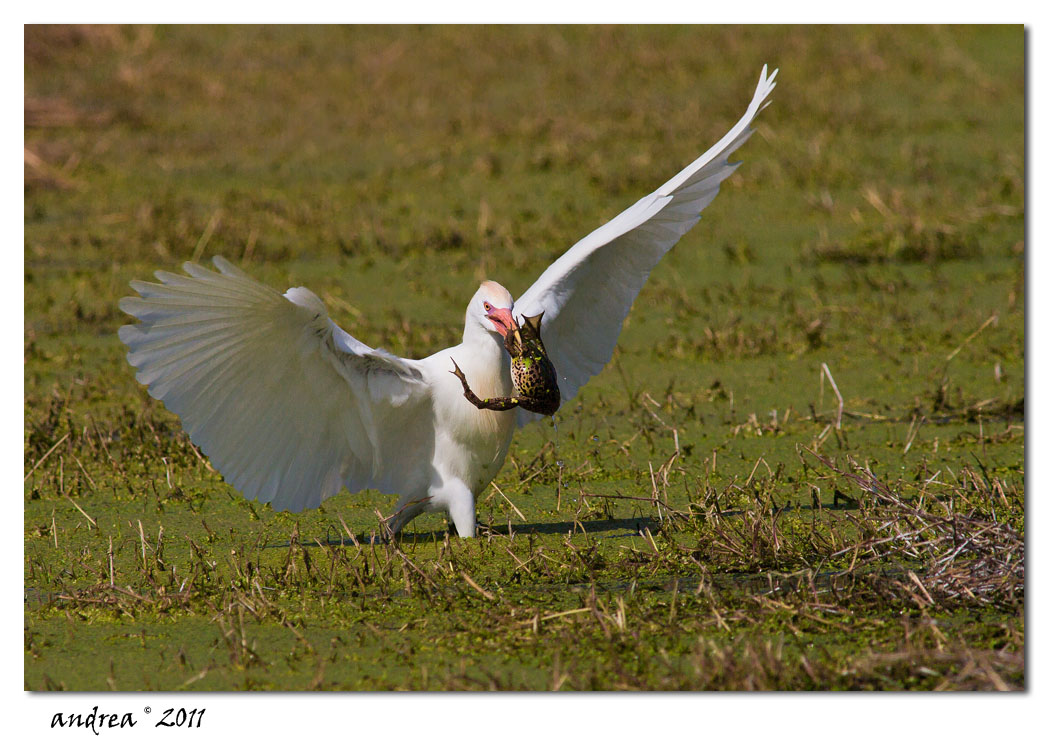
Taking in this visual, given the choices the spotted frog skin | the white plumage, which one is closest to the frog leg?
the spotted frog skin

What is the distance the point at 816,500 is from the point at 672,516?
48cm

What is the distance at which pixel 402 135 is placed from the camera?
35.0 feet

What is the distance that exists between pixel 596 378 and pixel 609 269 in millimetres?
1612

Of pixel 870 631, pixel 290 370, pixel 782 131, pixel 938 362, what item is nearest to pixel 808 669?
pixel 870 631

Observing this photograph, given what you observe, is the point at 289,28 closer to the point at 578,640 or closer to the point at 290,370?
the point at 290,370

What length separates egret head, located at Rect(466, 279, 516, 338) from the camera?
395 cm

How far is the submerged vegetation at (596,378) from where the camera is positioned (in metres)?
3.44

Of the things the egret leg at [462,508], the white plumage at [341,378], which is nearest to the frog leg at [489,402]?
the white plumage at [341,378]

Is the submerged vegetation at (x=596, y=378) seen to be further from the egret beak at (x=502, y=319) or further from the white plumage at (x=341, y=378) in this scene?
the egret beak at (x=502, y=319)

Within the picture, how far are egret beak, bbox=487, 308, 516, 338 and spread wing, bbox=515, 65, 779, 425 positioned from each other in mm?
229

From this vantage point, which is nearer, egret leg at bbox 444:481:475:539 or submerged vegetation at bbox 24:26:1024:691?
submerged vegetation at bbox 24:26:1024:691

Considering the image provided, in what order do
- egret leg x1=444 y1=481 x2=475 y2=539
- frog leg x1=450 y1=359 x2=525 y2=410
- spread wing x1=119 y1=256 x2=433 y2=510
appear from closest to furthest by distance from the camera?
spread wing x1=119 y1=256 x2=433 y2=510 → frog leg x1=450 y1=359 x2=525 y2=410 → egret leg x1=444 y1=481 x2=475 y2=539

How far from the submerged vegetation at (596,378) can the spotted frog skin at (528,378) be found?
42 centimetres

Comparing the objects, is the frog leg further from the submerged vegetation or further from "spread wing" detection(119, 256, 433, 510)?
the submerged vegetation
